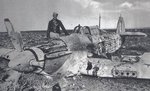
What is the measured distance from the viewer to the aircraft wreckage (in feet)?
8.49

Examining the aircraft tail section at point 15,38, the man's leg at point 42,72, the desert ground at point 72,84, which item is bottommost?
the desert ground at point 72,84

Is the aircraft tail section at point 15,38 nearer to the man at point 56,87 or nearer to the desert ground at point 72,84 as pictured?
the desert ground at point 72,84

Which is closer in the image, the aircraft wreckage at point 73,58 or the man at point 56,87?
the aircraft wreckage at point 73,58

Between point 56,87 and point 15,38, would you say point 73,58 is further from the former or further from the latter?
point 15,38

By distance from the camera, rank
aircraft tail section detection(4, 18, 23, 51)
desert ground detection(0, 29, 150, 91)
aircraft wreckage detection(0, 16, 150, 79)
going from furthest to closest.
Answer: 1. aircraft tail section detection(4, 18, 23, 51)
2. desert ground detection(0, 29, 150, 91)
3. aircraft wreckage detection(0, 16, 150, 79)

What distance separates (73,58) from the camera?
10.5 feet

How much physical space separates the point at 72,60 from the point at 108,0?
6.31 ft

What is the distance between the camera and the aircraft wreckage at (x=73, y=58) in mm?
2588

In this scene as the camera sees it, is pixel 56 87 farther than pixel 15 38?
No

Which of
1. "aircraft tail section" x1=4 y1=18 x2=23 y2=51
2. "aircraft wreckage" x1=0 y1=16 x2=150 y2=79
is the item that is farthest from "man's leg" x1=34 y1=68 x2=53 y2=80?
"aircraft tail section" x1=4 y1=18 x2=23 y2=51

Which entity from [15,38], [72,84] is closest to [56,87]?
[72,84]

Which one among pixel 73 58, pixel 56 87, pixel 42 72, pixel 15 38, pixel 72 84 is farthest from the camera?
pixel 15 38

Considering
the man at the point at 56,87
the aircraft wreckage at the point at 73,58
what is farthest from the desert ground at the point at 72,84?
the aircraft wreckage at the point at 73,58

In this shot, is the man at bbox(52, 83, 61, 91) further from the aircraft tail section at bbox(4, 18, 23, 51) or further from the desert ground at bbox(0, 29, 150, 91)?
the aircraft tail section at bbox(4, 18, 23, 51)
